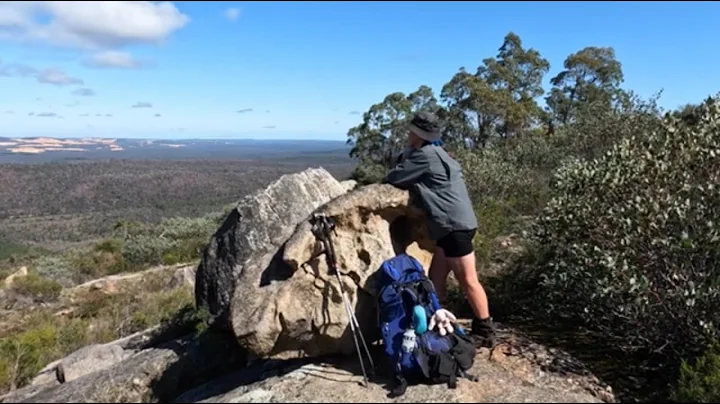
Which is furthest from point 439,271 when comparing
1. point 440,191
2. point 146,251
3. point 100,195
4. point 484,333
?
point 100,195

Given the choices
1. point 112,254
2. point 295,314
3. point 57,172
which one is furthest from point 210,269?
point 57,172

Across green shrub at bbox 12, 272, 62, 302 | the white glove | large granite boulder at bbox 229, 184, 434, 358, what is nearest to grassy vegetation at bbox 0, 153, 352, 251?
green shrub at bbox 12, 272, 62, 302

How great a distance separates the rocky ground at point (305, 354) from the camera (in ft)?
17.1

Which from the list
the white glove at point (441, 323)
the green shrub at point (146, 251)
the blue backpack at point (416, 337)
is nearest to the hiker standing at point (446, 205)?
the blue backpack at point (416, 337)

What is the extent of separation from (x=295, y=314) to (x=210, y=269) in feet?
9.69

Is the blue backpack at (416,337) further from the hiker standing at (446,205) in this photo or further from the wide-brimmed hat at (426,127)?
the wide-brimmed hat at (426,127)

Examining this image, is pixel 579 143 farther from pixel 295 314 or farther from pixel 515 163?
pixel 295 314

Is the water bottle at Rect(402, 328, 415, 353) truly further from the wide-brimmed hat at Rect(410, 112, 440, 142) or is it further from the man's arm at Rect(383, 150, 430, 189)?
the wide-brimmed hat at Rect(410, 112, 440, 142)

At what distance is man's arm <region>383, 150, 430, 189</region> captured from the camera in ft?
19.6

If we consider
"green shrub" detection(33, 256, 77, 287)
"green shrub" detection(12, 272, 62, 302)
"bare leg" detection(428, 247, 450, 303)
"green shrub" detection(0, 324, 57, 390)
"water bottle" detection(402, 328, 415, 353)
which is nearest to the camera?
"water bottle" detection(402, 328, 415, 353)

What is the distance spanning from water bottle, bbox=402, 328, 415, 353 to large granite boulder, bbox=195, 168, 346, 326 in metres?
3.12

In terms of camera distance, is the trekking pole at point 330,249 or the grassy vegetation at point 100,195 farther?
the grassy vegetation at point 100,195

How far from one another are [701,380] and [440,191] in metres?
3.08

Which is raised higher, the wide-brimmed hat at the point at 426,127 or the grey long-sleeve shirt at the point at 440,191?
the wide-brimmed hat at the point at 426,127
